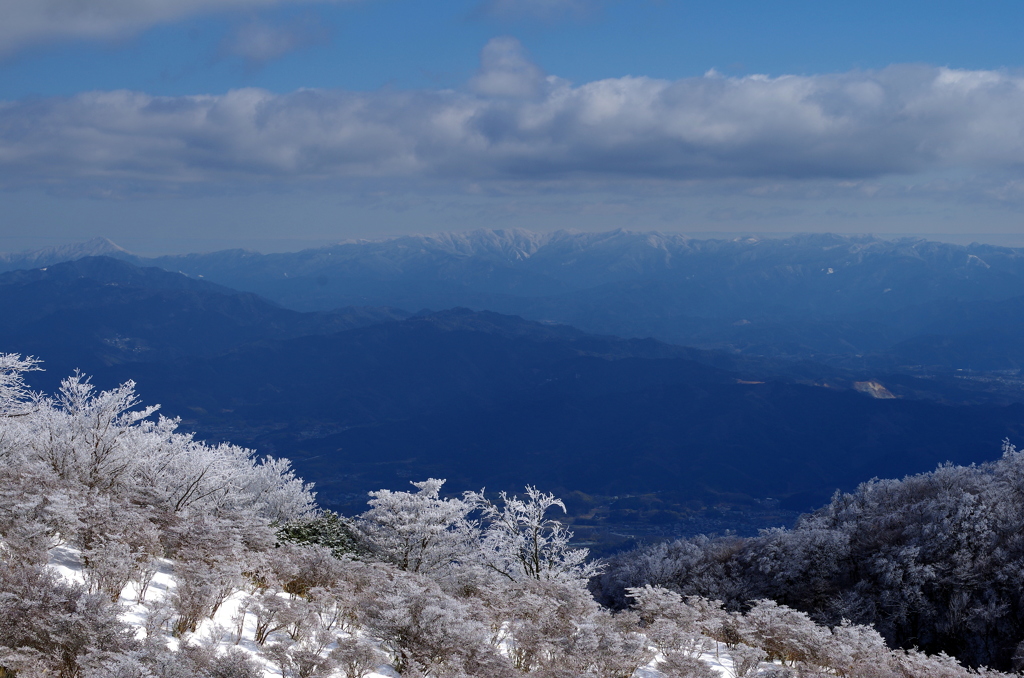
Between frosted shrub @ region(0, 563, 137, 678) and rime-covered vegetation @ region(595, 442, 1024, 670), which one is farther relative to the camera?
rime-covered vegetation @ region(595, 442, 1024, 670)

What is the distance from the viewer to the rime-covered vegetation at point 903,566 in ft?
104

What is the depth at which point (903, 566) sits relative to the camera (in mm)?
34875

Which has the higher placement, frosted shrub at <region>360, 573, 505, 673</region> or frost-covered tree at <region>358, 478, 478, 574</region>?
frosted shrub at <region>360, 573, 505, 673</region>

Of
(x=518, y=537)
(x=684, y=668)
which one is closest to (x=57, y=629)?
(x=684, y=668)

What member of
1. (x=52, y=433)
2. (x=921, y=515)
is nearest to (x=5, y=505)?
(x=52, y=433)

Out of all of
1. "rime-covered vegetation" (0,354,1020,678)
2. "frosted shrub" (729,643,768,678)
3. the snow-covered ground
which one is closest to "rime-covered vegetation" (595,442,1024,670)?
"rime-covered vegetation" (0,354,1020,678)

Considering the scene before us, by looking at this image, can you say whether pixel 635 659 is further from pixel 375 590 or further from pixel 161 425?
pixel 161 425

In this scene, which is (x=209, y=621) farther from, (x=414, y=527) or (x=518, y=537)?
(x=518, y=537)

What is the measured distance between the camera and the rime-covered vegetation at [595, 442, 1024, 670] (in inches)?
1252

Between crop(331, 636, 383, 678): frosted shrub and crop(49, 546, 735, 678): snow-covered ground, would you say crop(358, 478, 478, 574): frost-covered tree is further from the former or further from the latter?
crop(331, 636, 383, 678): frosted shrub

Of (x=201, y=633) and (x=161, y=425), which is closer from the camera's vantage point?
(x=201, y=633)

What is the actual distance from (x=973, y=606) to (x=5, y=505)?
38746 millimetres

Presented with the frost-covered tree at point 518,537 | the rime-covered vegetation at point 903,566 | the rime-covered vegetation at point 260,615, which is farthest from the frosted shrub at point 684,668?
the frost-covered tree at point 518,537

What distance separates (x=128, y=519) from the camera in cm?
1504
